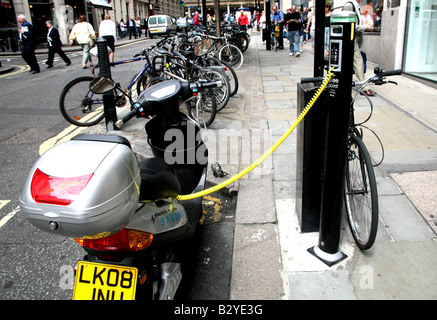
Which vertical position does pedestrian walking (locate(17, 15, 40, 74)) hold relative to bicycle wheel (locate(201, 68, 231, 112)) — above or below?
above

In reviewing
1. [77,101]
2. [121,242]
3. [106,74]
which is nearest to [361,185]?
[121,242]

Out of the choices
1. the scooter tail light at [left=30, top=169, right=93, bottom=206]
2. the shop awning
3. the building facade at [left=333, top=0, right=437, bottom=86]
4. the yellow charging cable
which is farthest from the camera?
the shop awning

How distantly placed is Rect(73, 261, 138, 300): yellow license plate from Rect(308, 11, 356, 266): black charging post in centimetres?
133

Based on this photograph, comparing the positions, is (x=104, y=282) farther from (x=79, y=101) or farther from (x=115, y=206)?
(x=79, y=101)

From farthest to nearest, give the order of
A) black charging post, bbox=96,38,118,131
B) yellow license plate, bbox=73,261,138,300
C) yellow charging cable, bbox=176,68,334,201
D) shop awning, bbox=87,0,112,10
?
shop awning, bbox=87,0,112,10, black charging post, bbox=96,38,118,131, yellow charging cable, bbox=176,68,334,201, yellow license plate, bbox=73,261,138,300

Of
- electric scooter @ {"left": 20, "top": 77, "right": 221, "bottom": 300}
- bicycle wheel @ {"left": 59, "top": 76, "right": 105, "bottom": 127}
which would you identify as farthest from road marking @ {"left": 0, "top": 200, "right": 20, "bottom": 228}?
bicycle wheel @ {"left": 59, "top": 76, "right": 105, "bottom": 127}

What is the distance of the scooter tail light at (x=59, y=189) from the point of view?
1.40 metres

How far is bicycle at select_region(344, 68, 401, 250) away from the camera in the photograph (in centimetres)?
247

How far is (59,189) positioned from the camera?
1.41 metres

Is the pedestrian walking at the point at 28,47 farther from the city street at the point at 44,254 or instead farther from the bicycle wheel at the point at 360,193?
the bicycle wheel at the point at 360,193

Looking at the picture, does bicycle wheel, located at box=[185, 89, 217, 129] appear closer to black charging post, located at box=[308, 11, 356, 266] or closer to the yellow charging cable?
the yellow charging cable

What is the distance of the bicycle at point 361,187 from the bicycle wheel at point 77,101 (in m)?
4.61

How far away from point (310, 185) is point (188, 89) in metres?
1.13
